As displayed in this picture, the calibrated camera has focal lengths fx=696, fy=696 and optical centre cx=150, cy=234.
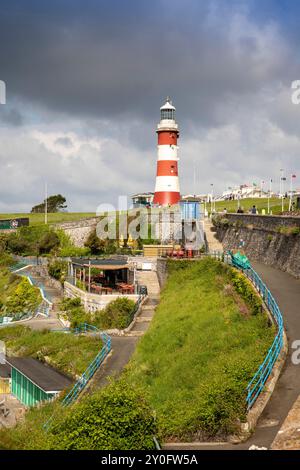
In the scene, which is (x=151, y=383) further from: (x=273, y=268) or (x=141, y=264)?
(x=141, y=264)

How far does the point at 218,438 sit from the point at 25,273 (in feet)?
150

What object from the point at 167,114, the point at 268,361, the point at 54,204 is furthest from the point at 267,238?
the point at 54,204

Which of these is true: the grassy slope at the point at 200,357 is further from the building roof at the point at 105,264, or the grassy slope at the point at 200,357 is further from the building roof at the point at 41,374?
the building roof at the point at 105,264

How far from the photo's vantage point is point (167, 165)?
69.4 meters

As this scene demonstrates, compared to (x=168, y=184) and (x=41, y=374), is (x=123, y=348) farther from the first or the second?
(x=168, y=184)

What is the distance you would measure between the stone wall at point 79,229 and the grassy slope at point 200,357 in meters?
37.0

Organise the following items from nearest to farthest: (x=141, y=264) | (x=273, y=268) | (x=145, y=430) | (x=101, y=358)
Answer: (x=145, y=430)
(x=101, y=358)
(x=273, y=268)
(x=141, y=264)

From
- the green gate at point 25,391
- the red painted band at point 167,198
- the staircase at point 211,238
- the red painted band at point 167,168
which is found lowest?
the green gate at point 25,391

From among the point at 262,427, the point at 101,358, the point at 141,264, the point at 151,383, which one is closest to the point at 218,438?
the point at 262,427

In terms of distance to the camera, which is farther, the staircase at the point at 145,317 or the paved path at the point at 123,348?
the staircase at the point at 145,317

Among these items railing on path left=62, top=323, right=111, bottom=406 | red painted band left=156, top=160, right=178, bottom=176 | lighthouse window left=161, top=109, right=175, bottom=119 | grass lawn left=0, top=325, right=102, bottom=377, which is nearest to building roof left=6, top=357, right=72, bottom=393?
grass lawn left=0, top=325, right=102, bottom=377

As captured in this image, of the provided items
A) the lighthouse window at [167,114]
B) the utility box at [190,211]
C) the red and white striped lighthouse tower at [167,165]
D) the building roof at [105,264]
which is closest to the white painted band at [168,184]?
the red and white striped lighthouse tower at [167,165]

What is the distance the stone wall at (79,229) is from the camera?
73250mm

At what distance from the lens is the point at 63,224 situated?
74625mm
